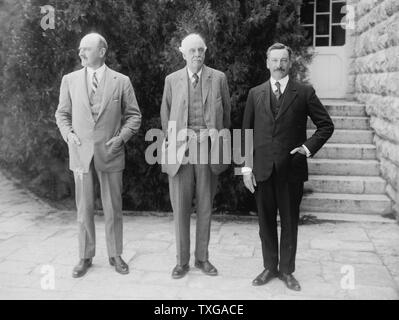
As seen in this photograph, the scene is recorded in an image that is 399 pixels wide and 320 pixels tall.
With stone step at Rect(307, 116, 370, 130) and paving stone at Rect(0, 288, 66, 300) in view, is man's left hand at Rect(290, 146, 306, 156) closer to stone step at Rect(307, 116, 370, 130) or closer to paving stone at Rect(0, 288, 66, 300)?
paving stone at Rect(0, 288, 66, 300)

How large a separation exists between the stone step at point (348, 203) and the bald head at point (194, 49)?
9.93ft

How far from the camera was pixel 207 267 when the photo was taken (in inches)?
171

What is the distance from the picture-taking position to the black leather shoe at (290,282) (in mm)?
3973

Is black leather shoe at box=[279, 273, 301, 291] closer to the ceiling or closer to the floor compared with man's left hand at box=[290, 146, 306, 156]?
closer to the floor

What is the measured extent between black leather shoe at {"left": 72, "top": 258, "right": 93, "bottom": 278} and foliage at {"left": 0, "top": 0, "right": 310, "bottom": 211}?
213cm

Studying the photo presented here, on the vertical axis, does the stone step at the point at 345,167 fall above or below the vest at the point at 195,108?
below

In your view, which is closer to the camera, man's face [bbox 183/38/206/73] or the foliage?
man's face [bbox 183/38/206/73]

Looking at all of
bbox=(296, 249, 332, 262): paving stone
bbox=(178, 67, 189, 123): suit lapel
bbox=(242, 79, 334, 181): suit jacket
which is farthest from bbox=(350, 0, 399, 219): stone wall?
bbox=(178, 67, 189, 123): suit lapel

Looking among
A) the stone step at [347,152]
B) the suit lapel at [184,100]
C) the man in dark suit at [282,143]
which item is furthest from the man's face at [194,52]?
the stone step at [347,152]

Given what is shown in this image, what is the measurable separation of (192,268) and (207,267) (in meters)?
0.18

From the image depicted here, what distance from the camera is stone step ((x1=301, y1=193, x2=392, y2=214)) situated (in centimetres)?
629

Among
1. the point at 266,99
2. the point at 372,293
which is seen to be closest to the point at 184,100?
the point at 266,99

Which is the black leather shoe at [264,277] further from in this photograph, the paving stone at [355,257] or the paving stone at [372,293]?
the paving stone at [355,257]

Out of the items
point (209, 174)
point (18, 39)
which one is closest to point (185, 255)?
point (209, 174)
